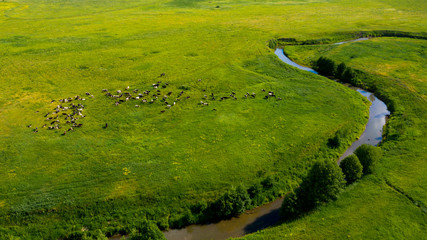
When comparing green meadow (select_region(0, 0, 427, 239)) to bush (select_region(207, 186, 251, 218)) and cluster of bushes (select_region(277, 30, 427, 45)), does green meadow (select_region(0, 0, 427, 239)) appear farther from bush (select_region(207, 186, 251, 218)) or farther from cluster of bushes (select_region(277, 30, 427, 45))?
cluster of bushes (select_region(277, 30, 427, 45))

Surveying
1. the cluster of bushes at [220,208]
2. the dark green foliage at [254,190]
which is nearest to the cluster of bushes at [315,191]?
the dark green foliage at [254,190]

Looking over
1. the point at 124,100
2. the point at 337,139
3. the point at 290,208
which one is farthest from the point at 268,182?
the point at 124,100

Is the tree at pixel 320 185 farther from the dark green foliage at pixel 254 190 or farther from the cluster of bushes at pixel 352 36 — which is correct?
the cluster of bushes at pixel 352 36

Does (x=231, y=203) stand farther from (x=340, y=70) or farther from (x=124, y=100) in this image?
(x=340, y=70)

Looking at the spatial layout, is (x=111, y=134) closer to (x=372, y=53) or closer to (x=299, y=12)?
(x=372, y=53)

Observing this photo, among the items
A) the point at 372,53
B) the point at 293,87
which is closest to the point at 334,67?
the point at 293,87

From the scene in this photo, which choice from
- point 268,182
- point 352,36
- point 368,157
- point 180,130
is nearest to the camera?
point 268,182
